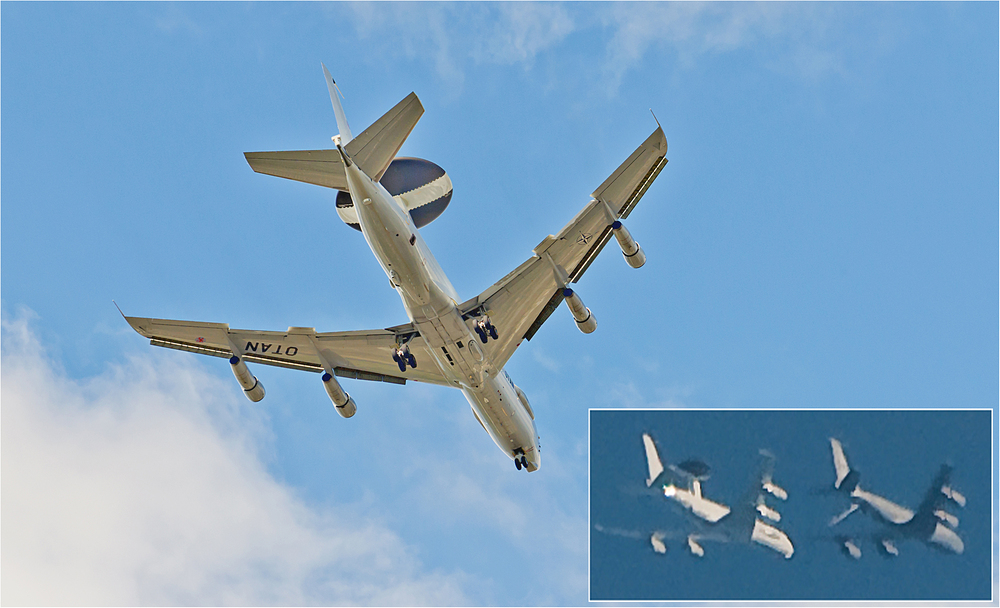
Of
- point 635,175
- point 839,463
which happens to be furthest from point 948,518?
point 635,175

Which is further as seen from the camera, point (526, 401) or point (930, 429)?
point (526, 401)

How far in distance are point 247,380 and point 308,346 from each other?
8.31 ft

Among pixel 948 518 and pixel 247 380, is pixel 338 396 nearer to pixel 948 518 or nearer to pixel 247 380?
pixel 247 380

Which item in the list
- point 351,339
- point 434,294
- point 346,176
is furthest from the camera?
point 351,339

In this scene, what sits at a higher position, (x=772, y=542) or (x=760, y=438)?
(x=760, y=438)

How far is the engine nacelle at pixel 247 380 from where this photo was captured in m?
36.4

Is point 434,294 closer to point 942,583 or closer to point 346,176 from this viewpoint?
point 346,176

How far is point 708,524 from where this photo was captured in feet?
108

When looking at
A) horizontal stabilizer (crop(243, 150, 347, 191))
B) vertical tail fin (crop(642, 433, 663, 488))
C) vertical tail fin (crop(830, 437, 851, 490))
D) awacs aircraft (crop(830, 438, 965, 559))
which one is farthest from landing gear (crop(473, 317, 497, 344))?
awacs aircraft (crop(830, 438, 965, 559))

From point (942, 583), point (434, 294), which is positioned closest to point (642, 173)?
point (434, 294)

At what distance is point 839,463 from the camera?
33.7 m

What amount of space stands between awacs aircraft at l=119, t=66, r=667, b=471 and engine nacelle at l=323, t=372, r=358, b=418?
4 cm

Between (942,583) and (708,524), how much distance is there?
7492 millimetres

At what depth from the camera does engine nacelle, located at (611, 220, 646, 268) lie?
33594 millimetres
